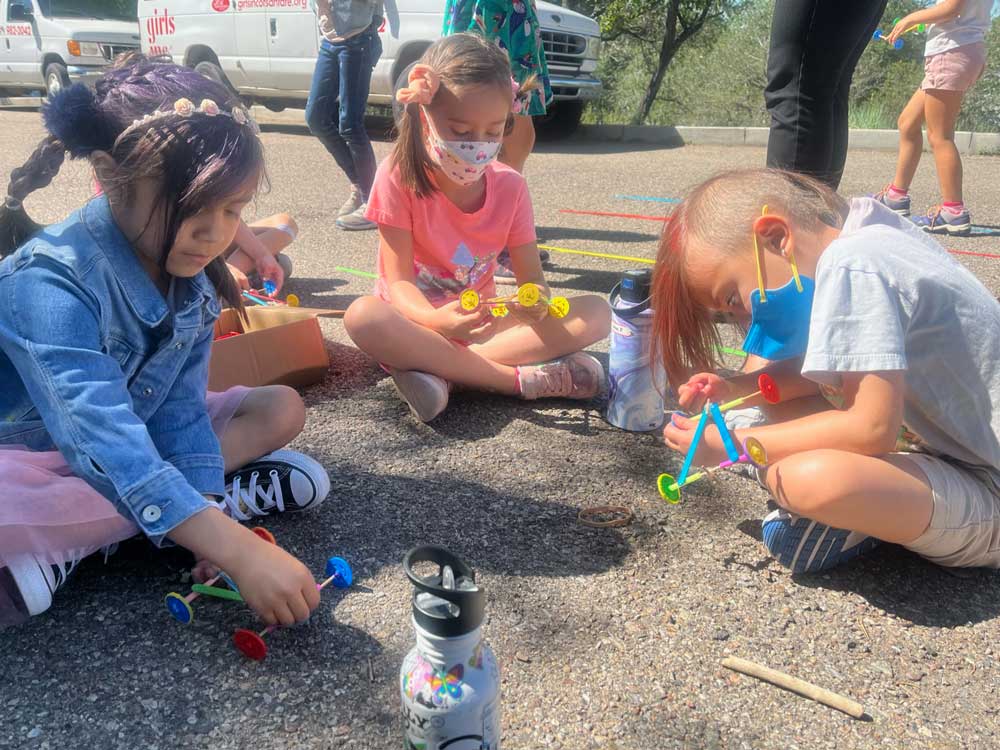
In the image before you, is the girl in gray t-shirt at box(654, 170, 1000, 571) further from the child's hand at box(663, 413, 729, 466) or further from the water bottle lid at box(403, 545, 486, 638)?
the water bottle lid at box(403, 545, 486, 638)

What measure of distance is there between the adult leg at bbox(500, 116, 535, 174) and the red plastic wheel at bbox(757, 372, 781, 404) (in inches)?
84.6

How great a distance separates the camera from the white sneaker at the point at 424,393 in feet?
7.71

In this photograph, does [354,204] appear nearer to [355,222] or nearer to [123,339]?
[355,222]

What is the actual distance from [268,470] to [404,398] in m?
0.63

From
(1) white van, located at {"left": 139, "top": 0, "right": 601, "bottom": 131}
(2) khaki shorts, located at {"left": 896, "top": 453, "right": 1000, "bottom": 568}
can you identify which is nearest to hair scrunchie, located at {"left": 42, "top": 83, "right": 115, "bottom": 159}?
(2) khaki shorts, located at {"left": 896, "top": 453, "right": 1000, "bottom": 568}

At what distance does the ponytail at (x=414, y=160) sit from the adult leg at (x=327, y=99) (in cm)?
201

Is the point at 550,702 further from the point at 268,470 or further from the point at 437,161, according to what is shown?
A: the point at 437,161

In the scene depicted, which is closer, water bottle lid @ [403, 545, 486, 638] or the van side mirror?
water bottle lid @ [403, 545, 486, 638]

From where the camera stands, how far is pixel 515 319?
2.69 m

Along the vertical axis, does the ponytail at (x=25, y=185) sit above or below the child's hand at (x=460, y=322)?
above

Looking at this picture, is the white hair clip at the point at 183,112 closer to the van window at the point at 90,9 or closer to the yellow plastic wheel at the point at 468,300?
the yellow plastic wheel at the point at 468,300

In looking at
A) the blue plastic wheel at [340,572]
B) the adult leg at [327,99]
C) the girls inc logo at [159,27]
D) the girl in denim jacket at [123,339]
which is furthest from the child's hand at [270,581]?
the girls inc logo at [159,27]

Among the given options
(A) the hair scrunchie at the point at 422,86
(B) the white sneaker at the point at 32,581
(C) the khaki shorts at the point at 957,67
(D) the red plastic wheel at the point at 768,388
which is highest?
(A) the hair scrunchie at the point at 422,86

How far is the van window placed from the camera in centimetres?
1084
